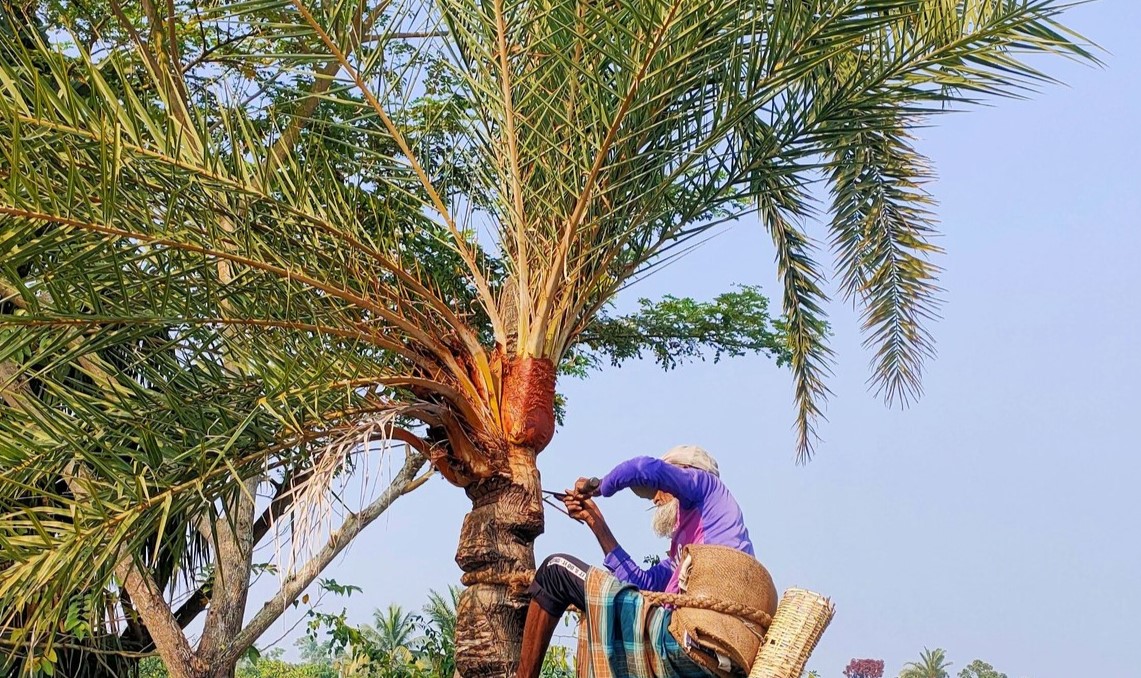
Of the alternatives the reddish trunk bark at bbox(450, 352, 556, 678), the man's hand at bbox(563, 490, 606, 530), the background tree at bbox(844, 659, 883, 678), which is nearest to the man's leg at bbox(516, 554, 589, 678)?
the reddish trunk bark at bbox(450, 352, 556, 678)

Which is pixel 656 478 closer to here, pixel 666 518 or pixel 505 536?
pixel 666 518

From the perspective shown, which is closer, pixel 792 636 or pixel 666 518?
pixel 792 636

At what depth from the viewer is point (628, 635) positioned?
4.31 metres

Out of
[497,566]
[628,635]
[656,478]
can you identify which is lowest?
[628,635]

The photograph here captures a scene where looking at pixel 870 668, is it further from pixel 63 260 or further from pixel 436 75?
pixel 63 260

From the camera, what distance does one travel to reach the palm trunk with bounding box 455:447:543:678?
15.7ft

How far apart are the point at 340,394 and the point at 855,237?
5178mm

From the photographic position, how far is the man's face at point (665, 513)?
16.3 feet

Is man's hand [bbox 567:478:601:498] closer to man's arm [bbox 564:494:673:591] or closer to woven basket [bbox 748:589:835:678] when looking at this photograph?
man's arm [bbox 564:494:673:591]

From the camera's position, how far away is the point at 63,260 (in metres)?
4.41

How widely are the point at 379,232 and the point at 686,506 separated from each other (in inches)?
77.9

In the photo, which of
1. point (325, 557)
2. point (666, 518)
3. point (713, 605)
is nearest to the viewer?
point (713, 605)

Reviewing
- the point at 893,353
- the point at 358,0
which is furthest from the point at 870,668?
the point at 358,0

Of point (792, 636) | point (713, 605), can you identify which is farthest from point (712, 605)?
point (792, 636)
